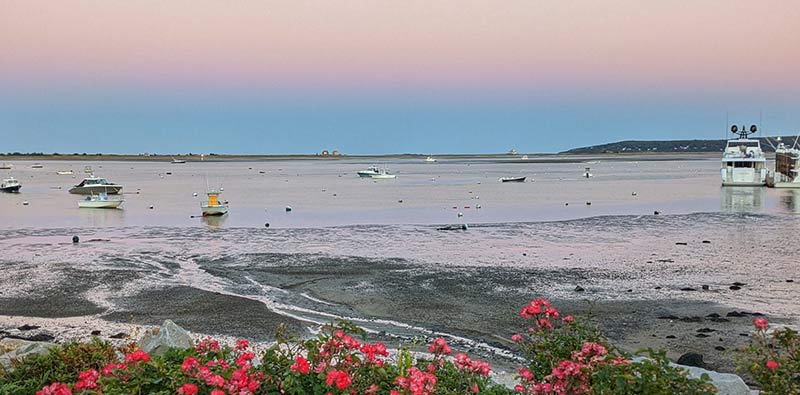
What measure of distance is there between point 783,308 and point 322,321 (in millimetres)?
9405

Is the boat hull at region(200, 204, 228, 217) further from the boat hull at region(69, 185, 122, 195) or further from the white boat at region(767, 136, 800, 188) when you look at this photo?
the white boat at region(767, 136, 800, 188)

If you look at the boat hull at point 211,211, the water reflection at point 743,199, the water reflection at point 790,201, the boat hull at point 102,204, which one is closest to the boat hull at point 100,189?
the boat hull at point 102,204

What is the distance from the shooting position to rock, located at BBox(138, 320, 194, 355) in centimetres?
750

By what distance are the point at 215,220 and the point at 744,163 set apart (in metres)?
49.2

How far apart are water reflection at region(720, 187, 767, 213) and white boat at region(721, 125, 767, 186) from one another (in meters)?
3.20

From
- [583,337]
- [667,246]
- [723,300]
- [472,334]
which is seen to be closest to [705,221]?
[667,246]

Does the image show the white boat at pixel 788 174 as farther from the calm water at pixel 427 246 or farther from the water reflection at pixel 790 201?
the calm water at pixel 427 246

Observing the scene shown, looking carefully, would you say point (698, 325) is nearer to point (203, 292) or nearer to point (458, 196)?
point (203, 292)


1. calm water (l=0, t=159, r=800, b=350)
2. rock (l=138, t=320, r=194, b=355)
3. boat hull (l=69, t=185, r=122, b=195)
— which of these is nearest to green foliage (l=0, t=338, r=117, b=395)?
rock (l=138, t=320, r=194, b=355)

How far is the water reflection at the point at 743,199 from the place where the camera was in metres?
39.9

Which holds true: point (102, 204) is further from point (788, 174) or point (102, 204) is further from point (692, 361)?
point (788, 174)

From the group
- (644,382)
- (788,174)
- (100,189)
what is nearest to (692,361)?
(644,382)

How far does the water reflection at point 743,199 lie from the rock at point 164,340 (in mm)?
37102

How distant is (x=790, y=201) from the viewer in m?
44.9
